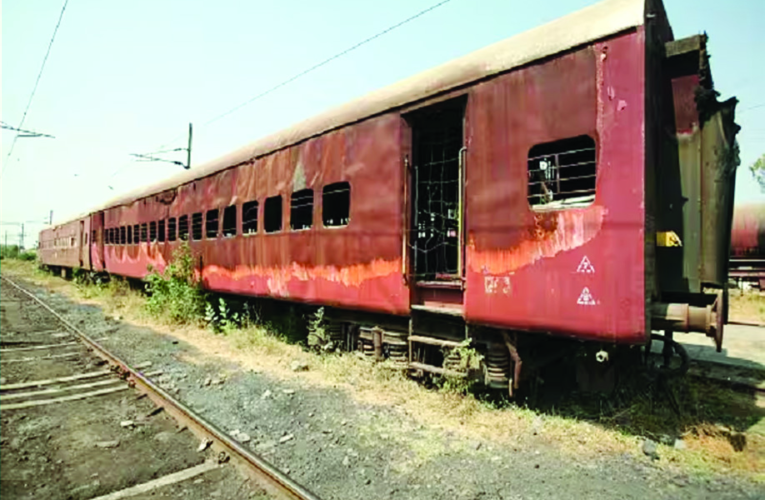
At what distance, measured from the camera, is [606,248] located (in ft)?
13.6

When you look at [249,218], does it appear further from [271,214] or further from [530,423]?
[530,423]

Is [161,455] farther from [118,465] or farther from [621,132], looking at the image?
[621,132]

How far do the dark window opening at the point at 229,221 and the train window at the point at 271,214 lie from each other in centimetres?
163

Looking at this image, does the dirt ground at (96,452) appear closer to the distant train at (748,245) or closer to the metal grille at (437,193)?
the metal grille at (437,193)

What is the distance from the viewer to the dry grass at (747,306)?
526 inches

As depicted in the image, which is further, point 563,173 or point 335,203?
point 335,203

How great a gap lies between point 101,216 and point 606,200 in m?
22.3

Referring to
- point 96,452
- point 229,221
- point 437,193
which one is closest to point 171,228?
point 229,221

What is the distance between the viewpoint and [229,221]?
10.6 m

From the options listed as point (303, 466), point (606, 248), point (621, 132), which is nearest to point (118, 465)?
point (303, 466)

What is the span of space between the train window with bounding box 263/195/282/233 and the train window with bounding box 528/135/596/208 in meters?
5.29

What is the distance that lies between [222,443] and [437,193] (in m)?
3.85

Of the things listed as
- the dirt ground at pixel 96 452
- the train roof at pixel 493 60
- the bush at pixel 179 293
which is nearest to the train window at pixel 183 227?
the bush at pixel 179 293

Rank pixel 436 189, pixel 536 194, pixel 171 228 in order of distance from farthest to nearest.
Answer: pixel 171 228 < pixel 436 189 < pixel 536 194
